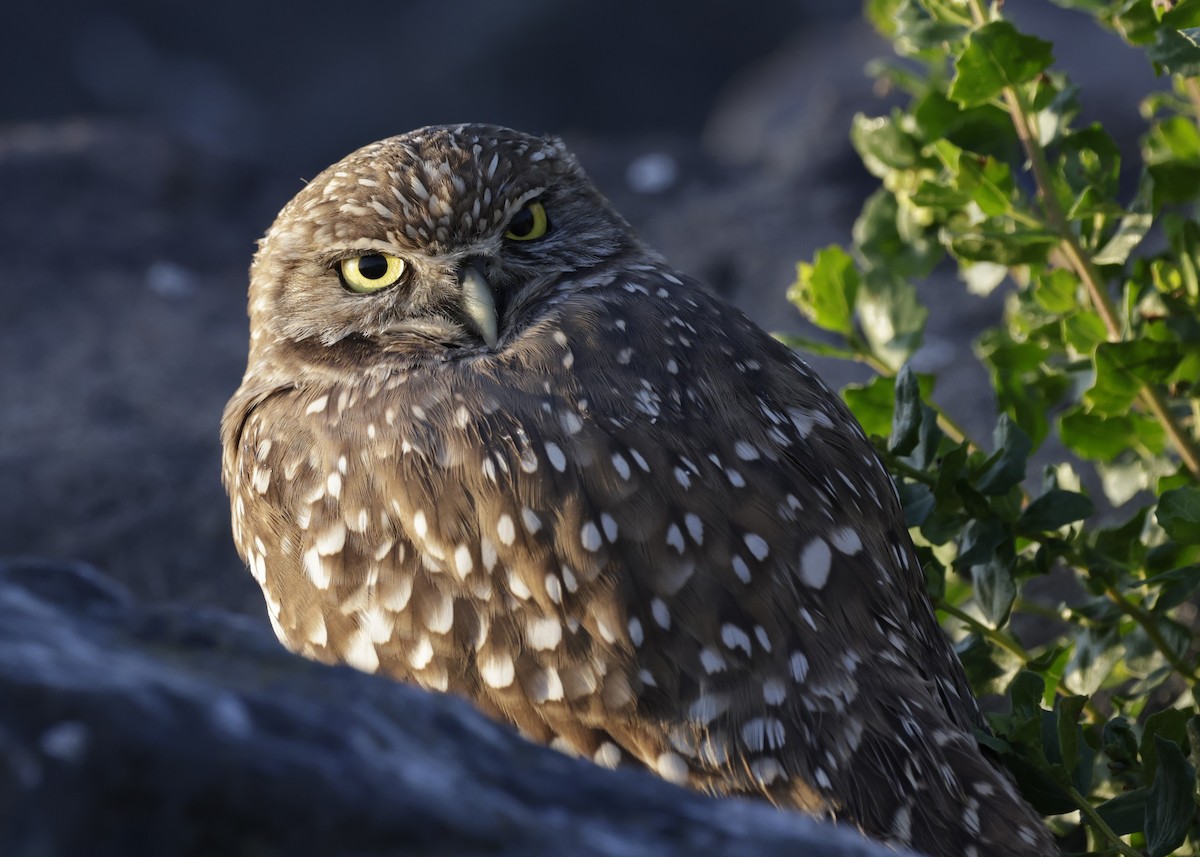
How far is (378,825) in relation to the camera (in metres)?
1.01

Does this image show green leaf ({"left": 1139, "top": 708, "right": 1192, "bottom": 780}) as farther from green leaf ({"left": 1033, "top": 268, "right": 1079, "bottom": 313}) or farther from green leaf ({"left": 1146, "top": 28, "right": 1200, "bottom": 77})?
green leaf ({"left": 1146, "top": 28, "right": 1200, "bottom": 77})

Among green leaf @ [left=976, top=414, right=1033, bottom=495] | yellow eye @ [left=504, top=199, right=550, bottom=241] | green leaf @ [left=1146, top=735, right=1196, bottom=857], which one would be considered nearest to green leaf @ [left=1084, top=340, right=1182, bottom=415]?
green leaf @ [left=976, top=414, right=1033, bottom=495]

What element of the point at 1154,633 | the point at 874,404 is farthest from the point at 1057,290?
the point at 1154,633

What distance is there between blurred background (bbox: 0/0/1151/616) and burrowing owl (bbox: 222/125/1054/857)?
208cm

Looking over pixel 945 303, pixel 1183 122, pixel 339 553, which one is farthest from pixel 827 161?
pixel 339 553

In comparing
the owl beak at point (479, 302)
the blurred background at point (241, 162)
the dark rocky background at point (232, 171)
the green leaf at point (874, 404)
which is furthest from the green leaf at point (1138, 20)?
the blurred background at point (241, 162)

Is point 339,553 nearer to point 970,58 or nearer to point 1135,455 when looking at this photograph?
point 970,58

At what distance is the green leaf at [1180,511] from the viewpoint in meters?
1.97

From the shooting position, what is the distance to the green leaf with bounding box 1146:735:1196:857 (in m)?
1.72

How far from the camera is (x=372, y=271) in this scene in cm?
248

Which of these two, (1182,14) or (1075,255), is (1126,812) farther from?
(1182,14)

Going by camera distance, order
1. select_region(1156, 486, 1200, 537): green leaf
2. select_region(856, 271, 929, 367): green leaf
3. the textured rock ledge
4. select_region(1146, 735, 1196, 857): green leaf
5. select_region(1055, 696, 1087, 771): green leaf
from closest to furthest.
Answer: the textured rock ledge, select_region(1146, 735, 1196, 857): green leaf, select_region(1055, 696, 1087, 771): green leaf, select_region(1156, 486, 1200, 537): green leaf, select_region(856, 271, 929, 367): green leaf

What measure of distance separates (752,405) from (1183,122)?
1.14 m

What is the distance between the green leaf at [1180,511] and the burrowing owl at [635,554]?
0.41 m
